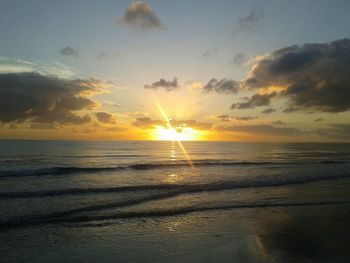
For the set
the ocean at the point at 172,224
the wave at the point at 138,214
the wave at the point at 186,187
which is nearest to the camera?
the ocean at the point at 172,224

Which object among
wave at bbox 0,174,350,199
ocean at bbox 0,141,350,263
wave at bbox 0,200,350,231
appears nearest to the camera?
ocean at bbox 0,141,350,263

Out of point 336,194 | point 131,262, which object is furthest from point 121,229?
point 336,194

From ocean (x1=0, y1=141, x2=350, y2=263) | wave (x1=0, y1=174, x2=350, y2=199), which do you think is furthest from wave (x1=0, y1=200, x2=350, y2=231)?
wave (x1=0, y1=174, x2=350, y2=199)

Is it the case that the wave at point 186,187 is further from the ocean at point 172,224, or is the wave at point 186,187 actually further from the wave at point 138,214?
the wave at point 138,214

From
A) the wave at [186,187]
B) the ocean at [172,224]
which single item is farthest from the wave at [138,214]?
the wave at [186,187]

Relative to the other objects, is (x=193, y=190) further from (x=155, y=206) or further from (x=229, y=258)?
(x=229, y=258)

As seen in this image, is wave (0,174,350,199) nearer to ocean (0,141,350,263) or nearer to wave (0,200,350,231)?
ocean (0,141,350,263)

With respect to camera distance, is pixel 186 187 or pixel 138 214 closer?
pixel 138 214

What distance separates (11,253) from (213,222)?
762 centimetres

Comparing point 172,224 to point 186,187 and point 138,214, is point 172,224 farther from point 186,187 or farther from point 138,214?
point 186,187

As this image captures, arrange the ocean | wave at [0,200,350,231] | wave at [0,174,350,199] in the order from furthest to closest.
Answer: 1. wave at [0,174,350,199]
2. wave at [0,200,350,231]
3. the ocean

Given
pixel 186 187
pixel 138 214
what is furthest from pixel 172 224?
pixel 186 187

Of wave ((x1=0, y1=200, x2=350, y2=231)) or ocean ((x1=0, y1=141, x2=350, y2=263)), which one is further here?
wave ((x1=0, y1=200, x2=350, y2=231))

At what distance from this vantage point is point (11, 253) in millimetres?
9570
